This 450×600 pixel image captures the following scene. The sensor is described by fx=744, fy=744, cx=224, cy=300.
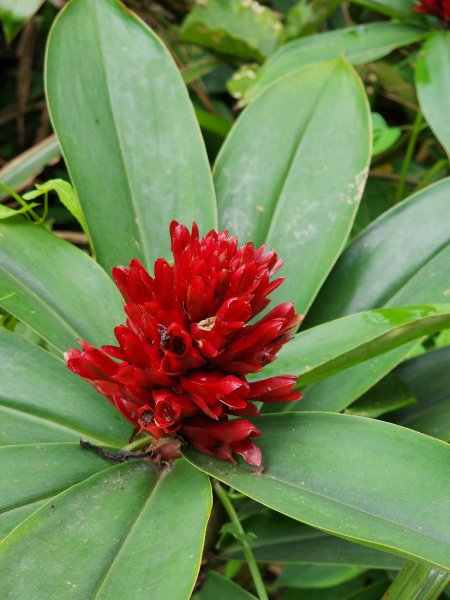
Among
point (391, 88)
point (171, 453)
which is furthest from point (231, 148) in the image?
point (391, 88)

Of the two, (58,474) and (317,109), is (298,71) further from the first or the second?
(58,474)

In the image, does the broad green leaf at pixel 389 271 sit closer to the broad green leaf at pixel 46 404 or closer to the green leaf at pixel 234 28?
Result: the broad green leaf at pixel 46 404

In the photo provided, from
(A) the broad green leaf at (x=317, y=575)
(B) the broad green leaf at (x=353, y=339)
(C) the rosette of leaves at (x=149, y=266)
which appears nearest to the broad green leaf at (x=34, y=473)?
(C) the rosette of leaves at (x=149, y=266)

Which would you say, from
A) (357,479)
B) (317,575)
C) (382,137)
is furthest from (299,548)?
(382,137)

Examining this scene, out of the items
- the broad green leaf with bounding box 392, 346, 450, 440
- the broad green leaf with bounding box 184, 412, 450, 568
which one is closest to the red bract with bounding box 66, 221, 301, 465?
the broad green leaf with bounding box 184, 412, 450, 568

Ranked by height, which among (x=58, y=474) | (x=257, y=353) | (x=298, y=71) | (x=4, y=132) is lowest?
(x=4, y=132)

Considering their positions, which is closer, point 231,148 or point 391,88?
point 231,148
